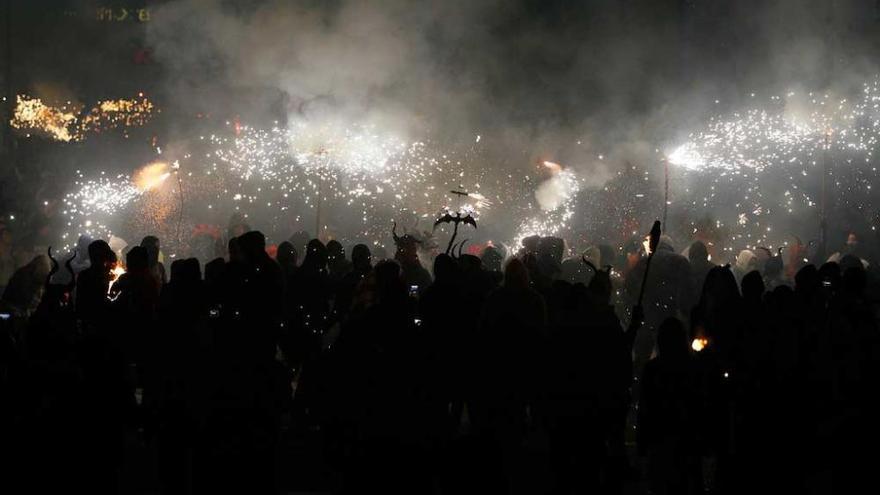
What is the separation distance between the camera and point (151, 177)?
67.3ft

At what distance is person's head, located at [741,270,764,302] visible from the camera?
7.31 metres

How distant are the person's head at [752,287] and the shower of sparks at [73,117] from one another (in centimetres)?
2375

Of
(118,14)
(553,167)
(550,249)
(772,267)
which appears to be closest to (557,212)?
(553,167)

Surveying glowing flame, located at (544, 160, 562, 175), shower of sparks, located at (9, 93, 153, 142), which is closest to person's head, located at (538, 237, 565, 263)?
glowing flame, located at (544, 160, 562, 175)

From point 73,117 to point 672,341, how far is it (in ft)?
89.2

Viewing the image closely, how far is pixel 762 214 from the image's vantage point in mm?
23141

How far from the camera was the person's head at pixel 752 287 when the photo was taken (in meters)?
7.31

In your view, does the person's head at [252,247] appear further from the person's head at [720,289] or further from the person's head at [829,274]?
the person's head at [829,274]

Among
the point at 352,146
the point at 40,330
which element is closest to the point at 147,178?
the point at 352,146

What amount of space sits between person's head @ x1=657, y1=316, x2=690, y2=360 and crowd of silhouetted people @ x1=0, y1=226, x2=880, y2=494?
1cm

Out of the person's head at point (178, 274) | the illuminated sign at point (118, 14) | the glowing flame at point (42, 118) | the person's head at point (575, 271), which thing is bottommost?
the person's head at point (178, 274)

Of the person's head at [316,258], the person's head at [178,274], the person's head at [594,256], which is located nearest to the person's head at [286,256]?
the person's head at [316,258]

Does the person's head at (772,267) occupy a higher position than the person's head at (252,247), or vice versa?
the person's head at (772,267)

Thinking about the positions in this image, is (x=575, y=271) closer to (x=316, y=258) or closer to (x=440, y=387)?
(x=316, y=258)
